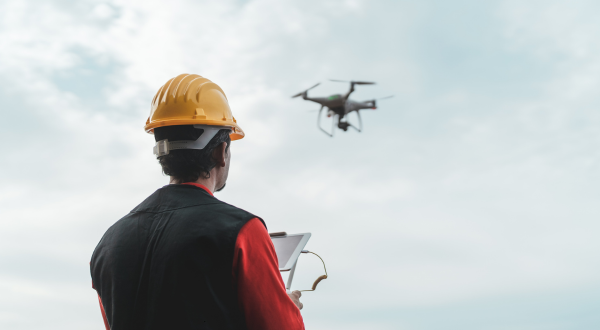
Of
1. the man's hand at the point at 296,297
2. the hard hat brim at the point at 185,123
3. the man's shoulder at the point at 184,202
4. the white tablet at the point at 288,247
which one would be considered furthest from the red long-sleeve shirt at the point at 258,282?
the hard hat brim at the point at 185,123

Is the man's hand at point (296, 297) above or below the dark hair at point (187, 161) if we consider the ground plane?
below

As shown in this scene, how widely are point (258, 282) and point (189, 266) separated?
289 millimetres

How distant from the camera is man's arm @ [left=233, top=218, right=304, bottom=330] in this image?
2006 mm

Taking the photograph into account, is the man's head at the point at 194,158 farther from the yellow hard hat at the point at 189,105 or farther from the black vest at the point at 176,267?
the black vest at the point at 176,267

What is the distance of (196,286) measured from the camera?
1982 mm

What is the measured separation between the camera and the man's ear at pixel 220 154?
2523 millimetres

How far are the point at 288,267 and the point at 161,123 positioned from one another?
1.03 meters

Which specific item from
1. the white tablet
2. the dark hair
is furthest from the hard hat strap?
the white tablet

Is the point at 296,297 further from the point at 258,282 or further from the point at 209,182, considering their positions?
the point at 209,182

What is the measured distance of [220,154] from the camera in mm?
2549

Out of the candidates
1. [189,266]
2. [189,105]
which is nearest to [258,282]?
[189,266]

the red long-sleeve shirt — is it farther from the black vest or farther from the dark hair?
the dark hair

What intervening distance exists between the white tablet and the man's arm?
1.66ft

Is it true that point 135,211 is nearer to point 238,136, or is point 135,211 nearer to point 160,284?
point 160,284
